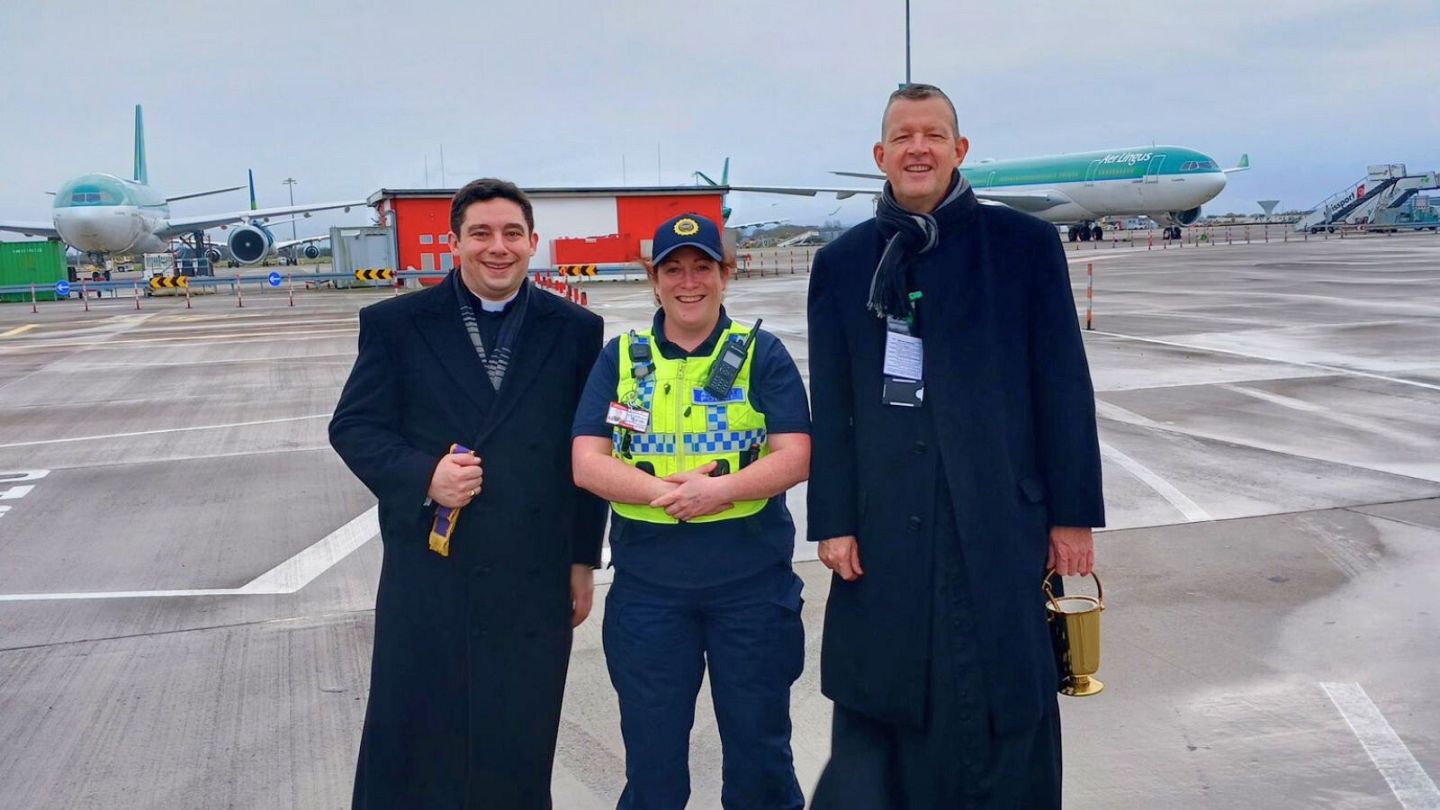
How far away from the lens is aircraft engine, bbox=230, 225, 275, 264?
40969 millimetres

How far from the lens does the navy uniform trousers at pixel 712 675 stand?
113 inches

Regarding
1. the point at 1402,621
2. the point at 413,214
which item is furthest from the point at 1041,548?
the point at 413,214

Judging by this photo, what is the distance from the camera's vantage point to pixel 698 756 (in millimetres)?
3783

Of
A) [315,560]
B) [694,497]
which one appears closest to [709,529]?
[694,497]

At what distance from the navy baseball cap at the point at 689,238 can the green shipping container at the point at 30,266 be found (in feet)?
128

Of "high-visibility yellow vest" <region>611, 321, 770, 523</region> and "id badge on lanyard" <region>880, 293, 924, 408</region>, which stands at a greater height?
"id badge on lanyard" <region>880, 293, 924, 408</region>

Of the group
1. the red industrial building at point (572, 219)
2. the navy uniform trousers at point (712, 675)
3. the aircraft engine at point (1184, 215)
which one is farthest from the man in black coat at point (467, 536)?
the aircraft engine at point (1184, 215)

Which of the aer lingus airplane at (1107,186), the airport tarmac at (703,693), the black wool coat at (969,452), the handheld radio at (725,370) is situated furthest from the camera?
the aer lingus airplane at (1107,186)

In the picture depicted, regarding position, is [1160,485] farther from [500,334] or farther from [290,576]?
[500,334]

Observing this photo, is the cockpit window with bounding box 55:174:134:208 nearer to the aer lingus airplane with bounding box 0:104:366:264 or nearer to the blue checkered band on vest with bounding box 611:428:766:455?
the aer lingus airplane with bounding box 0:104:366:264


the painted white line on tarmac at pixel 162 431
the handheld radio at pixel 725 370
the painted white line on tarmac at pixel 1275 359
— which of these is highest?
the handheld radio at pixel 725 370

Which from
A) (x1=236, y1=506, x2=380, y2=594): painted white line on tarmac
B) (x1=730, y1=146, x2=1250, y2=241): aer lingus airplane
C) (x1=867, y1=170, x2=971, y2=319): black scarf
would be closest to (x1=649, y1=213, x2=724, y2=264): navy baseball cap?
(x1=867, y1=170, x2=971, y2=319): black scarf

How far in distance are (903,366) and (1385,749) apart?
232 cm

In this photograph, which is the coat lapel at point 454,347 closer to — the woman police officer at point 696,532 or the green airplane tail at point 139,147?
the woman police officer at point 696,532
